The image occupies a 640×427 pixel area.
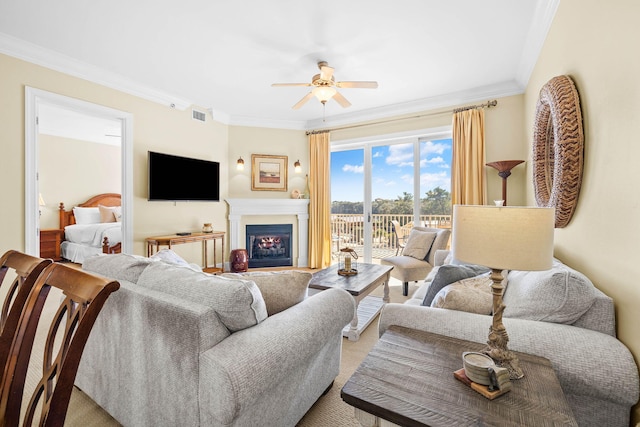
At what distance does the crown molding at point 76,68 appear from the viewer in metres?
2.71

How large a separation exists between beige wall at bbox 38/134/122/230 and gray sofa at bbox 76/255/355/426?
231 inches

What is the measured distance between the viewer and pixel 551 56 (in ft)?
7.36

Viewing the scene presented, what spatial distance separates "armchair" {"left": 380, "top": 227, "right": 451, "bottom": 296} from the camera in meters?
3.49

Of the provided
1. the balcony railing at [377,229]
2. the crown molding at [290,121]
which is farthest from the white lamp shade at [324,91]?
the balcony railing at [377,229]

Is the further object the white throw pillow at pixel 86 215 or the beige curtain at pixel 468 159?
the white throw pillow at pixel 86 215

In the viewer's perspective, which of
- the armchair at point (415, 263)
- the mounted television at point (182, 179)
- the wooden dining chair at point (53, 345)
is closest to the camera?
the wooden dining chair at point (53, 345)

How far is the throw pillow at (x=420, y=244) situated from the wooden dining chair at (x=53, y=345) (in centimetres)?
355

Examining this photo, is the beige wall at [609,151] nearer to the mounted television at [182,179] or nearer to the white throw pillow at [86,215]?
the mounted television at [182,179]

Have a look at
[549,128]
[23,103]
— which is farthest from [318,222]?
[23,103]

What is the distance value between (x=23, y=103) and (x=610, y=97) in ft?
14.8

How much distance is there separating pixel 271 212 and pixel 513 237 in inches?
175

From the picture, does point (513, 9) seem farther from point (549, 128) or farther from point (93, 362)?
point (93, 362)

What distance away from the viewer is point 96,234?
5.12 meters

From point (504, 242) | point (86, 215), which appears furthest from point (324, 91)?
point (86, 215)
